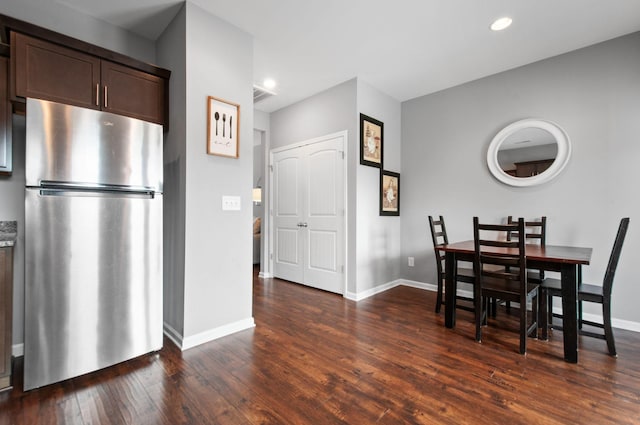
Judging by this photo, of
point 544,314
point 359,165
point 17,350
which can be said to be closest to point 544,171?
point 544,314

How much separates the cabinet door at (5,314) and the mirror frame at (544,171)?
441cm

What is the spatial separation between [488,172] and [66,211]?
4074 mm

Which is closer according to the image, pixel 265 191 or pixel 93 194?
pixel 93 194

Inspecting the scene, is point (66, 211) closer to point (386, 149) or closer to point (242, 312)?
point (242, 312)

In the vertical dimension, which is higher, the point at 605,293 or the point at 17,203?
the point at 17,203

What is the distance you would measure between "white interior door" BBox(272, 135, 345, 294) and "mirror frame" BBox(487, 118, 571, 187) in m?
1.83

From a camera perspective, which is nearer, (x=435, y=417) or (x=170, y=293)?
(x=435, y=417)

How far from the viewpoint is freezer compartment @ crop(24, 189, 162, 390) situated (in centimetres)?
168

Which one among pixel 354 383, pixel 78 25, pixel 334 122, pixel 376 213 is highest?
pixel 78 25

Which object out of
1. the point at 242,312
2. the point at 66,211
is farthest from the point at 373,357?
the point at 66,211

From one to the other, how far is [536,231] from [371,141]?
215 centimetres

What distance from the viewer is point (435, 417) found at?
1.50 meters

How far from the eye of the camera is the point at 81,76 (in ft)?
6.81

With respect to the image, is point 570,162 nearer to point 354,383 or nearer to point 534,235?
point 534,235
